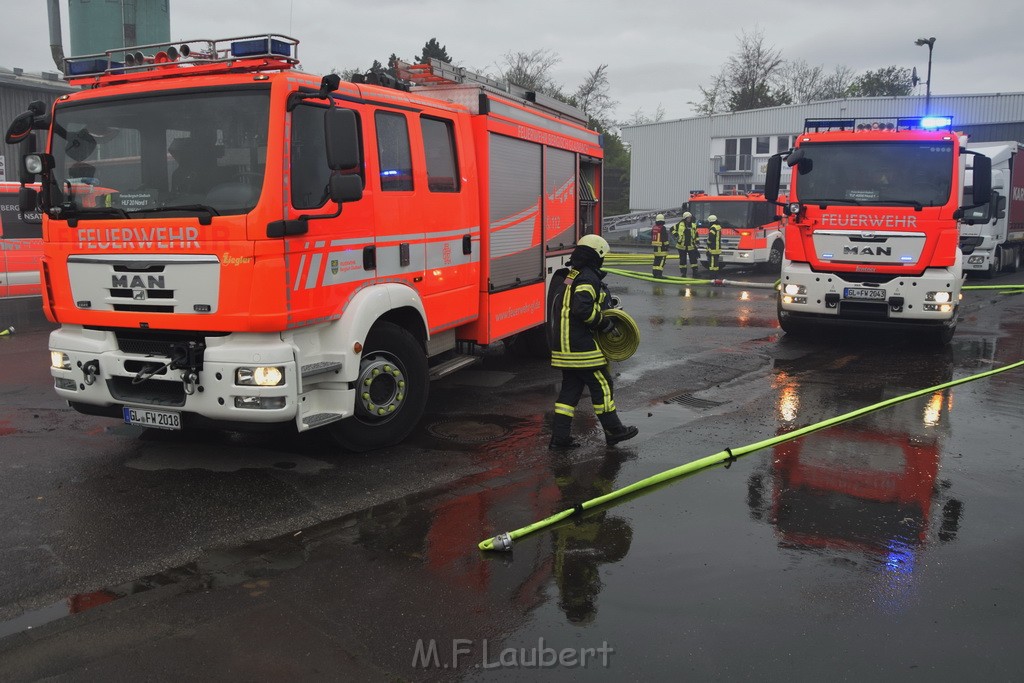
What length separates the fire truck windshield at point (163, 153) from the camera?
534 cm

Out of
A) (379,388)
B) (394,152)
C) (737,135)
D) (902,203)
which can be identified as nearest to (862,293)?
(902,203)

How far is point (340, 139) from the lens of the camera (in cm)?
532

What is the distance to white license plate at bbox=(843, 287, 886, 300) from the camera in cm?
1055

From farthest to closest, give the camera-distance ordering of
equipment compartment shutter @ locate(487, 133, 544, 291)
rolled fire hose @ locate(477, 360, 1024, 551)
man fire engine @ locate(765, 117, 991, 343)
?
1. man fire engine @ locate(765, 117, 991, 343)
2. equipment compartment shutter @ locate(487, 133, 544, 291)
3. rolled fire hose @ locate(477, 360, 1024, 551)

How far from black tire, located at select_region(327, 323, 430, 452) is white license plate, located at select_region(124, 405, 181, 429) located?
3.48 feet

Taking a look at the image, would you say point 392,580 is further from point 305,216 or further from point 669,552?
point 305,216

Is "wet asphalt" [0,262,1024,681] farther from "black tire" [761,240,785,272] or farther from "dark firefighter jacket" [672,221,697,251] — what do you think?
"black tire" [761,240,785,272]

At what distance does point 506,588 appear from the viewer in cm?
416

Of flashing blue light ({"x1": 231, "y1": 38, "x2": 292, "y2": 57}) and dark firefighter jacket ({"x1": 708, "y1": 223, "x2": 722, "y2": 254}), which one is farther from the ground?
flashing blue light ({"x1": 231, "y1": 38, "x2": 292, "y2": 57})

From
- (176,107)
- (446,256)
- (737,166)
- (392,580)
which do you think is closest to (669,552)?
(392,580)

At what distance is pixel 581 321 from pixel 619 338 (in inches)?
19.8

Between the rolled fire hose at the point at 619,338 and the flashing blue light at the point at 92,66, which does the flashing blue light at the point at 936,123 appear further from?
the flashing blue light at the point at 92,66

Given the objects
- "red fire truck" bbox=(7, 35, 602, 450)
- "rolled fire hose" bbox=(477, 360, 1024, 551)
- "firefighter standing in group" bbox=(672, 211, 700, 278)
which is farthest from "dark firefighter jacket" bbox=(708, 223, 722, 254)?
"red fire truck" bbox=(7, 35, 602, 450)

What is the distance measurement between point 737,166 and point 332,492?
4357 centimetres
